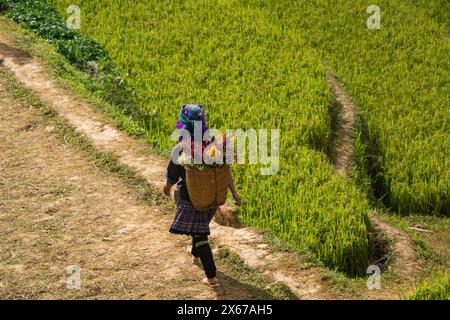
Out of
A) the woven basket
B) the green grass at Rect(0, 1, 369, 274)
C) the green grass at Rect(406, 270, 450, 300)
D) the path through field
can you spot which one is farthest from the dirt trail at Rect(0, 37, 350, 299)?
the woven basket

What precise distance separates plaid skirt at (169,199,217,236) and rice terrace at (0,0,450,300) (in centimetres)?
1

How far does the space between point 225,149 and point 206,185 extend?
26 centimetres

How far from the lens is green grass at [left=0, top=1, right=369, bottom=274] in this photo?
6.02m

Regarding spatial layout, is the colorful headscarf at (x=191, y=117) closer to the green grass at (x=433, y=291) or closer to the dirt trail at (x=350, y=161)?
the green grass at (x=433, y=291)

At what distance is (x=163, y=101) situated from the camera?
8.26 meters

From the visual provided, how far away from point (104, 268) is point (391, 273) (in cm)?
217

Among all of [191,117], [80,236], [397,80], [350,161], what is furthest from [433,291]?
[397,80]

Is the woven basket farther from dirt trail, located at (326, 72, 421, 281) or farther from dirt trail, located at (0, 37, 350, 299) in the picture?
dirt trail, located at (326, 72, 421, 281)

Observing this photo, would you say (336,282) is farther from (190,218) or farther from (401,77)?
(401,77)

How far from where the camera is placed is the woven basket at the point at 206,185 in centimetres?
471

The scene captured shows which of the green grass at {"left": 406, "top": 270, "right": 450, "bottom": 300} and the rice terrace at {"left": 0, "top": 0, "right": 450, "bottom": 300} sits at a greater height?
the rice terrace at {"left": 0, "top": 0, "right": 450, "bottom": 300}

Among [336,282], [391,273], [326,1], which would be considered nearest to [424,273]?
[391,273]

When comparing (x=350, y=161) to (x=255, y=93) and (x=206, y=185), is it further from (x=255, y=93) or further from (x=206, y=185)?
(x=206, y=185)

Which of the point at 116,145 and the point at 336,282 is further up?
the point at 116,145
